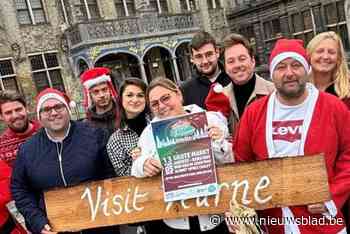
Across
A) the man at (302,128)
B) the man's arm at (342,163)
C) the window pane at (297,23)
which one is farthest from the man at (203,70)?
the window pane at (297,23)

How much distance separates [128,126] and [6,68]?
1448cm

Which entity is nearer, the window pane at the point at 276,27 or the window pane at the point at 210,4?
the window pane at the point at 276,27

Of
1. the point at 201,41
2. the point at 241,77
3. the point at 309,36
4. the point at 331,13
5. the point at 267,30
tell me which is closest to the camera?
the point at 241,77

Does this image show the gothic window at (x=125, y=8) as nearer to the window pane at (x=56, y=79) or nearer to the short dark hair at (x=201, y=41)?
the window pane at (x=56, y=79)

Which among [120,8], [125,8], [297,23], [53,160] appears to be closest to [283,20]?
[297,23]

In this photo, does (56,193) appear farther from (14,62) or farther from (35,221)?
(14,62)

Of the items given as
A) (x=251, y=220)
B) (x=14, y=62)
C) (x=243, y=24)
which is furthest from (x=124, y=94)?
(x=243, y=24)

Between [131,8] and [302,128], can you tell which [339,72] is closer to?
[302,128]

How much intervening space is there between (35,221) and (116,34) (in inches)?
580

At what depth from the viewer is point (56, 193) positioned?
254 cm

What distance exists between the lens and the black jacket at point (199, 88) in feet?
11.0

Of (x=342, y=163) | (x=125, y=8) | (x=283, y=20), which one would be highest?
(x=125, y=8)

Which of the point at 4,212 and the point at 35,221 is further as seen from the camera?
the point at 4,212

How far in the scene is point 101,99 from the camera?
11.8ft
